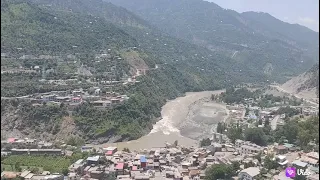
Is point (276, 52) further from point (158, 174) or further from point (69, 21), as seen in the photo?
point (158, 174)

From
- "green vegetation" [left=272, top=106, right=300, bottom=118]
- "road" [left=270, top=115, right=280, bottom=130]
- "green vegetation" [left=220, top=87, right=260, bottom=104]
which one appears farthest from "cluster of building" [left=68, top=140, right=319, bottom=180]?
"green vegetation" [left=220, top=87, right=260, bottom=104]

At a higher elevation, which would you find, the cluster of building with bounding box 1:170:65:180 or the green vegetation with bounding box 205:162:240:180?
the green vegetation with bounding box 205:162:240:180

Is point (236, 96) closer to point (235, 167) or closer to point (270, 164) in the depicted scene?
point (270, 164)

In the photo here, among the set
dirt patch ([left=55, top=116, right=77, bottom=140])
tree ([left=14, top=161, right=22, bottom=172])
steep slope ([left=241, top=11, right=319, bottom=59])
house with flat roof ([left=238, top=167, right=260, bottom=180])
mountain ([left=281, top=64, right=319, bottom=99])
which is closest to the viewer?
house with flat roof ([left=238, top=167, right=260, bottom=180])

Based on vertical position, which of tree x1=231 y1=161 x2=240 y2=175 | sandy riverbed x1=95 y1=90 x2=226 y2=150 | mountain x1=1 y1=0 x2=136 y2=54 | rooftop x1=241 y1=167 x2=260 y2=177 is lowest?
sandy riverbed x1=95 y1=90 x2=226 y2=150

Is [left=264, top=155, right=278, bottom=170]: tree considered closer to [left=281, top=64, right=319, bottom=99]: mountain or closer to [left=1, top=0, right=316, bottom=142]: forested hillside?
[left=1, top=0, right=316, bottom=142]: forested hillside

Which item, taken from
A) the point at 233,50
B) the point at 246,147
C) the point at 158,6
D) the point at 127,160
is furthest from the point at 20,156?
the point at 158,6
